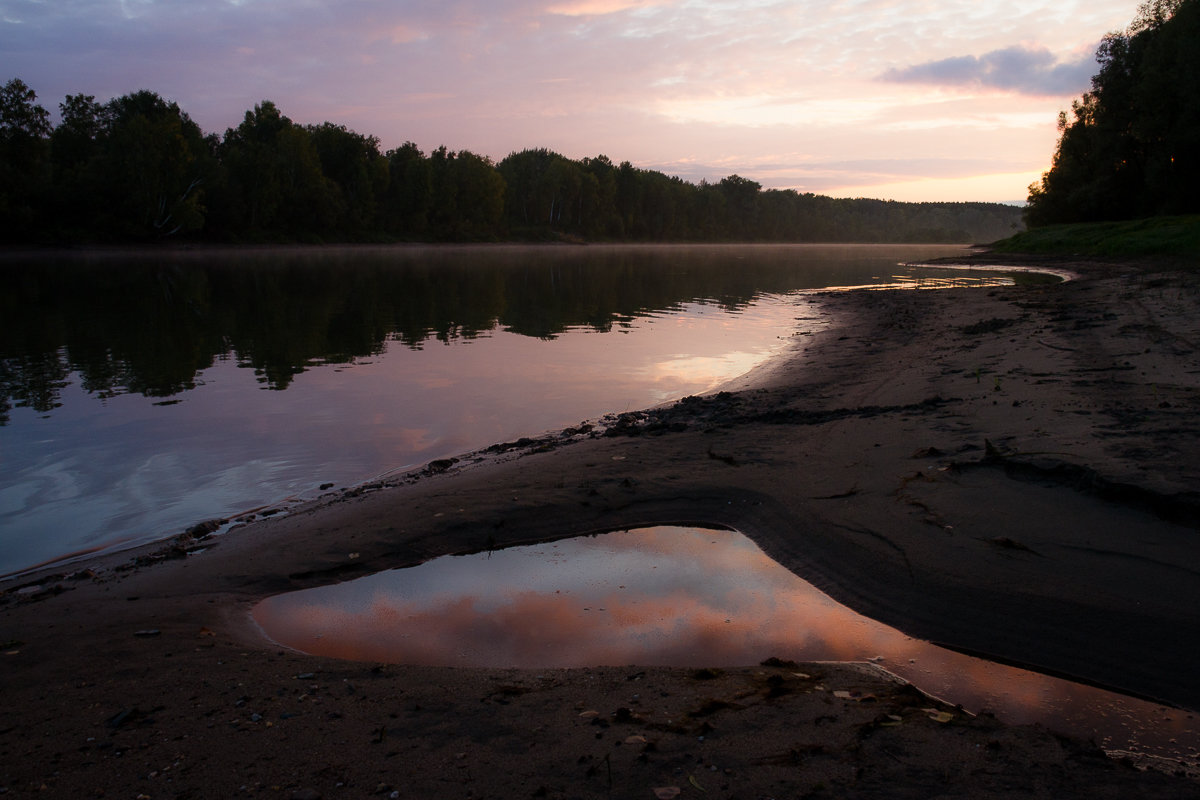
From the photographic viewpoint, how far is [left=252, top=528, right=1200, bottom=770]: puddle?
3.92m

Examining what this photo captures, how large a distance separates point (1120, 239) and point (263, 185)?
79950 mm

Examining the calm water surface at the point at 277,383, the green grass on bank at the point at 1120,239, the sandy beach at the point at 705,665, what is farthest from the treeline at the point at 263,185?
the sandy beach at the point at 705,665

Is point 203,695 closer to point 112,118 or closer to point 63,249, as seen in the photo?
point 63,249

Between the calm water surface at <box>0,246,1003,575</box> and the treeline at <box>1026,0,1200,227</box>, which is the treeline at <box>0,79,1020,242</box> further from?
the calm water surface at <box>0,246,1003,575</box>

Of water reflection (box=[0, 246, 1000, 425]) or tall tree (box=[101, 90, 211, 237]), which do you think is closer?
water reflection (box=[0, 246, 1000, 425])

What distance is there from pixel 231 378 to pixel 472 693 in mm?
12297

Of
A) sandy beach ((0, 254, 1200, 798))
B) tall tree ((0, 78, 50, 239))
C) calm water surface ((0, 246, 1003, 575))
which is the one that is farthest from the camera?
tall tree ((0, 78, 50, 239))

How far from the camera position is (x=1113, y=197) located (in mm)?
56219

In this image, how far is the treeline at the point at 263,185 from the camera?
64812 millimetres

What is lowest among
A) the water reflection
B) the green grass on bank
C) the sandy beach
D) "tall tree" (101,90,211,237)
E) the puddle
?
the puddle

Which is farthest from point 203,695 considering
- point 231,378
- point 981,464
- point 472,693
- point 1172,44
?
point 1172,44

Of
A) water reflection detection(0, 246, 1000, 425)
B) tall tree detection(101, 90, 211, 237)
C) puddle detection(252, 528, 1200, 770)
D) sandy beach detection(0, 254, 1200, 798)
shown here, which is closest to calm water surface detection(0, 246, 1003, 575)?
water reflection detection(0, 246, 1000, 425)

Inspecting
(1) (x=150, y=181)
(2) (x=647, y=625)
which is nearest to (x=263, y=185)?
(1) (x=150, y=181)

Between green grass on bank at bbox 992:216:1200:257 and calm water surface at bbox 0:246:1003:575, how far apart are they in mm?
19062
